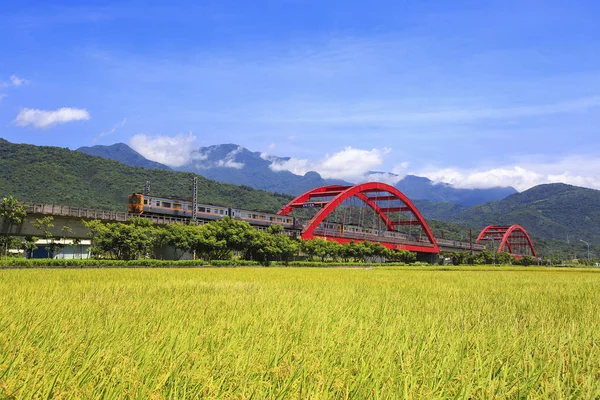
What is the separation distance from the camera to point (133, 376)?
3.77 meters

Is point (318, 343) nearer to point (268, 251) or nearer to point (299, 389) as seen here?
point (299, 389)

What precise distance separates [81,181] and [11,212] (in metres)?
83.8

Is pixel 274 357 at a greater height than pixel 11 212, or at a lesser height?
lesser

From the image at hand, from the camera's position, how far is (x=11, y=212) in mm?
45844

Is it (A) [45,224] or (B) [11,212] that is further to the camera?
(A) [45,224]

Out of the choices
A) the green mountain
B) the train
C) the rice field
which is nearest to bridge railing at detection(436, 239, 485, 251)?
the train

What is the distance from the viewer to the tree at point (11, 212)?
45.6 meters

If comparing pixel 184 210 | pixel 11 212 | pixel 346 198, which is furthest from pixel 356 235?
pixel 11 212

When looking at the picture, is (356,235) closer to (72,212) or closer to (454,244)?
(72,212)

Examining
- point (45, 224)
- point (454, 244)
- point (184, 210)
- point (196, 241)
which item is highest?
point (184, 210)

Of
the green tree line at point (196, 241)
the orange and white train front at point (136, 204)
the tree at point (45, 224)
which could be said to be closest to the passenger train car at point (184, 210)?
the orange and white train front at point (136, 204)

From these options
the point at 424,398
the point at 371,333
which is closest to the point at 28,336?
the point at 371,333

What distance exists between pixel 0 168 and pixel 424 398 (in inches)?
5470

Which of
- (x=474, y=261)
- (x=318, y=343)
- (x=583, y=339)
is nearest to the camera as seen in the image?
(x=318, y=343)
